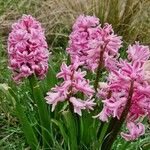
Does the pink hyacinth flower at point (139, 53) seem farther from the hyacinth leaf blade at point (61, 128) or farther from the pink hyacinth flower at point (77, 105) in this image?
the hyacinth leaf blade at point (61, 128)

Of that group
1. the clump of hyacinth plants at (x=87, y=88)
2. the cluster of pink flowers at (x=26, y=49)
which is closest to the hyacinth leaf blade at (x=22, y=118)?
the clump of hyacinth plants at (x=87, y=88)

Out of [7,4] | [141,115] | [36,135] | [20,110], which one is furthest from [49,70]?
[7,4]

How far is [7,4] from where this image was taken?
589 centimetres

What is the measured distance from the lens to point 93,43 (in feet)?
8.98

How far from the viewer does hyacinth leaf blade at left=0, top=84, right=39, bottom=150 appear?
112 inches

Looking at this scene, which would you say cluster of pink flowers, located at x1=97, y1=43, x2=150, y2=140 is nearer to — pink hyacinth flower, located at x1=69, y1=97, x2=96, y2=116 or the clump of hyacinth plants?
the clump of hyacinth plants

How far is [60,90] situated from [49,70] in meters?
0.94

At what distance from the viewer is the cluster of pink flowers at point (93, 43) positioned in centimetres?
275

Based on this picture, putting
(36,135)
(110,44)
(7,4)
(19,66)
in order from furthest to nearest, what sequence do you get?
(7,4) < (36,135) < (19,66) < (110,44)

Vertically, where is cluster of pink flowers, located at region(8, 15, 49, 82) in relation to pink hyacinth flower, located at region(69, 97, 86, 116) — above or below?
above

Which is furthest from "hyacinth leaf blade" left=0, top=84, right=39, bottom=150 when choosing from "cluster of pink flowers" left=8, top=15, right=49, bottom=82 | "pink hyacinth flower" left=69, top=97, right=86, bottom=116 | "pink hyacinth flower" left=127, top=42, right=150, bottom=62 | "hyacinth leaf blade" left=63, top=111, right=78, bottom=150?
"pink hyacinth flower" left=127, top=42, right=150, bottom=62

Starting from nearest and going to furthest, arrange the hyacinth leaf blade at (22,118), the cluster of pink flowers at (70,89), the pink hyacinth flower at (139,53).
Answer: the pink hyacinth flower at (139,53)
the cluster of pink flowers at (70,89)
the hyacinth leaf blade at (22,118)

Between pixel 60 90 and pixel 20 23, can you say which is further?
pixel 20 23

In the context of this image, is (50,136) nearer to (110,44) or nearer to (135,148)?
(135,148)
